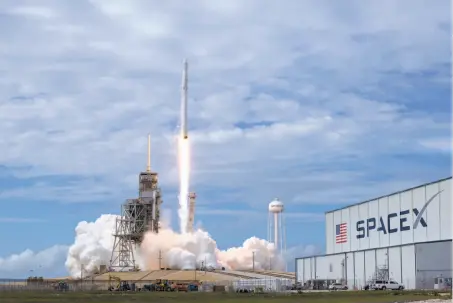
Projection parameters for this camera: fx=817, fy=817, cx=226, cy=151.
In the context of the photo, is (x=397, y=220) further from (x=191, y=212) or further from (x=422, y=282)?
(x=191, y=212)

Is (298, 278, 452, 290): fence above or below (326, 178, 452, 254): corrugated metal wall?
below

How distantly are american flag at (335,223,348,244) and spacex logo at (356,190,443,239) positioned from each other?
4.61 m

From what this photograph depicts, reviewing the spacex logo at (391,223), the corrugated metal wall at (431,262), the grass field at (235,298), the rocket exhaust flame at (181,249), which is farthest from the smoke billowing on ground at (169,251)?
the grass field at (235,298)

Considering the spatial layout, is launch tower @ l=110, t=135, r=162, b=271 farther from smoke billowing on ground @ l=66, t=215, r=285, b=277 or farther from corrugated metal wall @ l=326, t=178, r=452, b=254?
corrugated metal wall @ l=326, t=178, r=452, b=254

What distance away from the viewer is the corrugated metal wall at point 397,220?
10038 cm

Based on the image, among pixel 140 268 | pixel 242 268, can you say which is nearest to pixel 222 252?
pixel 242 268

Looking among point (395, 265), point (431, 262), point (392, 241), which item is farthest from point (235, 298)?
point (392, 241)

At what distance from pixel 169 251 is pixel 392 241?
2523 inches

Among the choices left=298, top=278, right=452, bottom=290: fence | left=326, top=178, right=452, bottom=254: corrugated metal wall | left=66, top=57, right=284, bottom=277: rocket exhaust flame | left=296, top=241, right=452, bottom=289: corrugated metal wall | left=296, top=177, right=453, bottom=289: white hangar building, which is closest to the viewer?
left=298, top=278, right=452, bottom=290: fence

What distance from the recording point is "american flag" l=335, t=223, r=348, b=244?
128 m

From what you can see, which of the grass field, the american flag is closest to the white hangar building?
the american flag

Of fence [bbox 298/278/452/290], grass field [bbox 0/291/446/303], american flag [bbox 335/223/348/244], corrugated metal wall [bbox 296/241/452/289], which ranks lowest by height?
grass field [bbox 0/291/446/303]

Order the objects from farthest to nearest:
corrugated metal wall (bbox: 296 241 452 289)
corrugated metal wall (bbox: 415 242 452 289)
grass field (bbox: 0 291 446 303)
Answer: corrugated metal wall (bbox: 296 241 452 289) → corrugated metal wall (bbox: 415 242 452 289) → grass field (bbox: 0 291 446 303)

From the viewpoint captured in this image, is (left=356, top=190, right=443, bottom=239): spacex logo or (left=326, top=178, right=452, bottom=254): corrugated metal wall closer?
(left=326, top=178, right=452, bottom=254): corrugated metal wall
